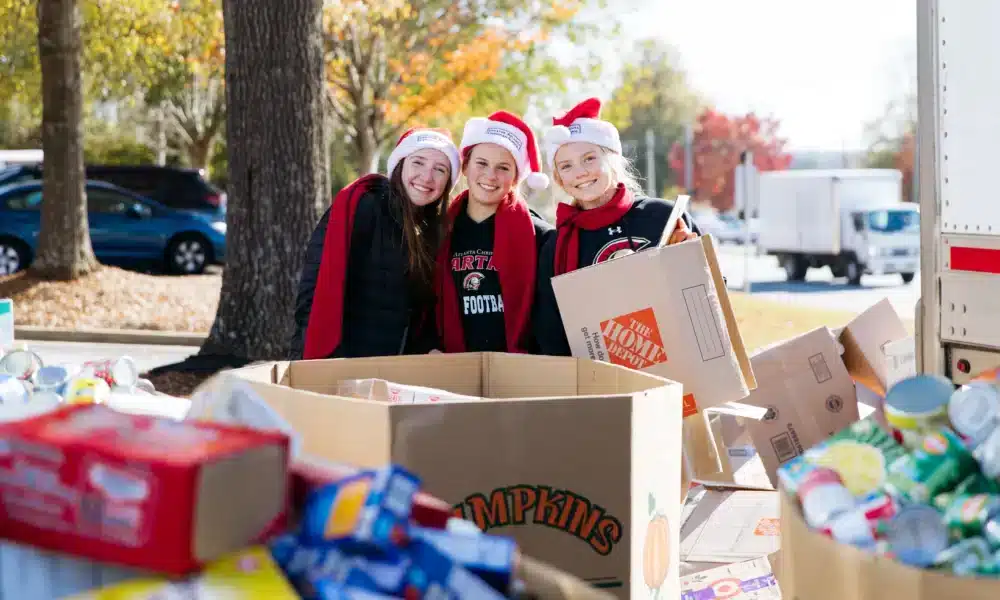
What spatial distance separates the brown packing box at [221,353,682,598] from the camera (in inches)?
90.7

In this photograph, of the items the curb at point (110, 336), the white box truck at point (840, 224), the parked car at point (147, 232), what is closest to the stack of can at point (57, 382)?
the curb at point (110, 336)

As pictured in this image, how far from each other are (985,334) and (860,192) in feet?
74.6

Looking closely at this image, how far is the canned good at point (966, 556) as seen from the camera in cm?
195

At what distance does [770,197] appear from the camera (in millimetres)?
26484

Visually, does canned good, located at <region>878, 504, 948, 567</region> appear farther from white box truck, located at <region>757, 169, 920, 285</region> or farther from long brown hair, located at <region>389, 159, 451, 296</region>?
white box truck, located at <region>757, 169, 920, 285</region>

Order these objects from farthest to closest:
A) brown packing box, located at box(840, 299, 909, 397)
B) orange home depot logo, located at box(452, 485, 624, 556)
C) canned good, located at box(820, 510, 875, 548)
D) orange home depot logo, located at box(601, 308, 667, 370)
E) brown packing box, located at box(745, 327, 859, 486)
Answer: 1. brown packing box, located at box(840, 299, 909, 397)
2. brown packing box, located at box(745, 327, 859, 486)
3. orange home depot logo, located at box(601, 308, 667, 370)
4. orange home depot logo, located at box(452, 485, 624, 556)
5. canned good, located at box(820, 510, 875, 548)

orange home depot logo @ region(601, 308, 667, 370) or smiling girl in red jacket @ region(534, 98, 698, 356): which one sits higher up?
smiling girl in red jacket @ region(534, 98, 698, 356)

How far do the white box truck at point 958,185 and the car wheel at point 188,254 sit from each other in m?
16.5

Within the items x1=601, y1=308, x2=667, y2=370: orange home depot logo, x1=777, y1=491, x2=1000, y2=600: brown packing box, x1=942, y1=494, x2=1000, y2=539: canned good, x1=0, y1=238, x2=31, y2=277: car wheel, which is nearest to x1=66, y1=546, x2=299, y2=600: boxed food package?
x1=777, y1=491, x2=1000, y2=600: brown packing box

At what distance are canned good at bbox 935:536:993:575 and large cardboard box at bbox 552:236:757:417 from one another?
4.03 ft

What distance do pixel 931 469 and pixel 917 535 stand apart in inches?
7.9

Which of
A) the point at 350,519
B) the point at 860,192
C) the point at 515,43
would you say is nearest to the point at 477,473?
the point at 350,519

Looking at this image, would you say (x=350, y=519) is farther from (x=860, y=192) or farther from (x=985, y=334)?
(x=860, y=192)

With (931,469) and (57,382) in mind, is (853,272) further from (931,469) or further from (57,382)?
(931,469)
